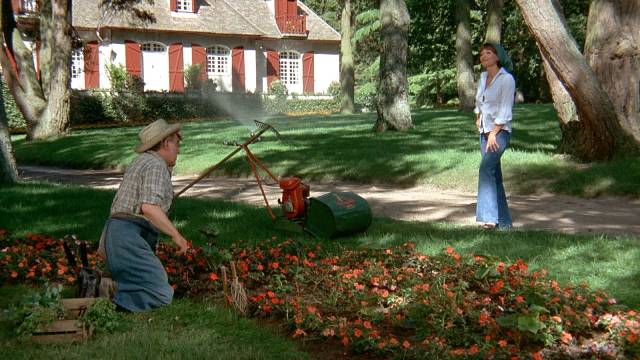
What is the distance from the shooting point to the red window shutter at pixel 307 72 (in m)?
46.1

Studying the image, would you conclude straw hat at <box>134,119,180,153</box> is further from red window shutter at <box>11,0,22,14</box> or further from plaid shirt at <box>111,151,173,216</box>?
red window shutter at <box>11,0,22,14</box>

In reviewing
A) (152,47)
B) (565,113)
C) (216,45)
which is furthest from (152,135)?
(216,45)

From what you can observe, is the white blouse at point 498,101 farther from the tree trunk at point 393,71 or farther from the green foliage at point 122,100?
the green foliage at point 122,100

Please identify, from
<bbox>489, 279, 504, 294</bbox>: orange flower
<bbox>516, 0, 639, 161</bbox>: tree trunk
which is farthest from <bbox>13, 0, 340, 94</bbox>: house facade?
<bbox>489, 279, 504, 294</bbox>: orange flower

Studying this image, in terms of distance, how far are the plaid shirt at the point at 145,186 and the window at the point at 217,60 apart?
38192 millimetres

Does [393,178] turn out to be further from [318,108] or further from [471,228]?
[318,108]

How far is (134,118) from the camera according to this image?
34.7 m

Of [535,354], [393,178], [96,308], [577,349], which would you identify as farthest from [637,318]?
[393,178]

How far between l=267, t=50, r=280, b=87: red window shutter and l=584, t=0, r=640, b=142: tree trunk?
112ft

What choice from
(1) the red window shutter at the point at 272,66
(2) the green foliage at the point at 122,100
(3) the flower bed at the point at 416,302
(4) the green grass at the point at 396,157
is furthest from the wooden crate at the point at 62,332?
(1) the red window shutter at the point at 272,66

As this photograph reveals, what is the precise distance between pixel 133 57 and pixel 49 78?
16301 mm

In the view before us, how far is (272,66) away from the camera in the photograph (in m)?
44.9

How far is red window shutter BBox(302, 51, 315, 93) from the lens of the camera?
46.1 metres

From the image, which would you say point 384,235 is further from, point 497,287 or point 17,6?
point 17,6
